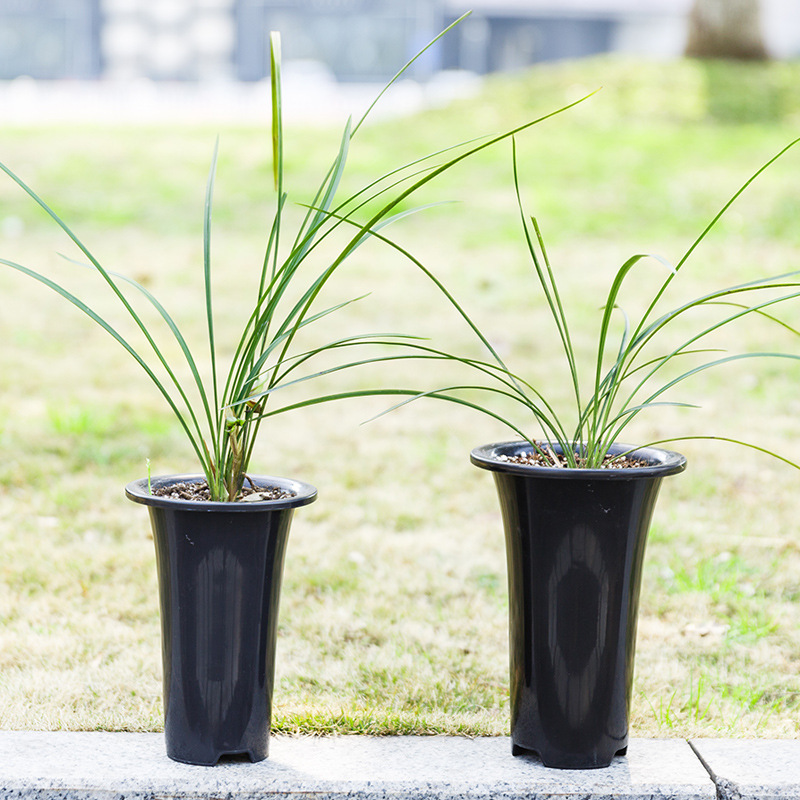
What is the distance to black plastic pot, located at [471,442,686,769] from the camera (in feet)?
6.14

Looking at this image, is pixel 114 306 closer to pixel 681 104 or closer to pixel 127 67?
pixel 681 104

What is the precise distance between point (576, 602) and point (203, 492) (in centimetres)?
71

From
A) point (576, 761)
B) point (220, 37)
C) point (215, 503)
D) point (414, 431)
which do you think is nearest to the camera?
point (215, 503)

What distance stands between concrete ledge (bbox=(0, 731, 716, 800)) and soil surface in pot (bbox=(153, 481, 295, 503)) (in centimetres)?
47

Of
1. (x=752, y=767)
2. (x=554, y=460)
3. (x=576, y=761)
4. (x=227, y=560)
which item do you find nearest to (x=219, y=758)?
(x=227, y=560)

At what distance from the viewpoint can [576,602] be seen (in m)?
1.89

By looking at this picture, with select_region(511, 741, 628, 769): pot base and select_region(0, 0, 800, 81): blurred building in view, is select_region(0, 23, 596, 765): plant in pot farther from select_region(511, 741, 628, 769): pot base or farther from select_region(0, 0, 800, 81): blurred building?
select_region(0, 0, 800, 81): blurred building

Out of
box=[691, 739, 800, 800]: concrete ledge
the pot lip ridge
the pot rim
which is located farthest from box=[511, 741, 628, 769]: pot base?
the pot lip ridge

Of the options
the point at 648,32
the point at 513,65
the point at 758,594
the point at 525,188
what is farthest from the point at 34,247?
the point at 648,32

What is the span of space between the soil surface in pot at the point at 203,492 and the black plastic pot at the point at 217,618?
6cm

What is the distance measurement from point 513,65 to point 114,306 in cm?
3395

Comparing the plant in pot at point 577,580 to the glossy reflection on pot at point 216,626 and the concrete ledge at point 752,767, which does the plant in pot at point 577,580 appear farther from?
the glossy reflection on pot at point 216,626

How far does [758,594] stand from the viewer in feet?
9.77

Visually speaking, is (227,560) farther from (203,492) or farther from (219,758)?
(219,758)
